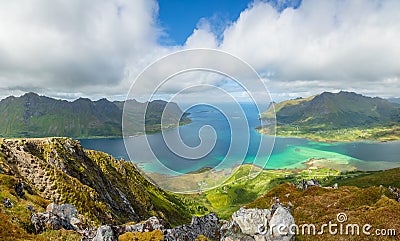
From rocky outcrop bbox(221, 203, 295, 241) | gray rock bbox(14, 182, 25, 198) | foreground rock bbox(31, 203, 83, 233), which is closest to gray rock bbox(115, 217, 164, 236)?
rocky outcrop bbox(221, 203, 295, 241)

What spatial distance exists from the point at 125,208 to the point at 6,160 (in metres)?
26.6

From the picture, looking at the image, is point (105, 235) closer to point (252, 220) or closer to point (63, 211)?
point (252, 220)

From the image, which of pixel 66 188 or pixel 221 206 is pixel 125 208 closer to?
pixel 66 188

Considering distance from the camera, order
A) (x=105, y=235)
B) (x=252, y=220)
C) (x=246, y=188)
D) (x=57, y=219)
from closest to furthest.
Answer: (x=105, y=235), (x=252, y=220), (x=57, y=219), (x=246, y=188)

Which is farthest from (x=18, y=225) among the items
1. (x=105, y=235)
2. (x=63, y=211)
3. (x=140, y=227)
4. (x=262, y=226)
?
(x=262, y=226)

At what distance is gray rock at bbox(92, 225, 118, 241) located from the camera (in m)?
13.5

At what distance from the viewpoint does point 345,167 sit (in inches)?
7470

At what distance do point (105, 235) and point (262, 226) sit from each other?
30.9 feet

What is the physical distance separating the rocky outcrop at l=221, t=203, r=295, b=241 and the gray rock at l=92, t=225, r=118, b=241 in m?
6.83

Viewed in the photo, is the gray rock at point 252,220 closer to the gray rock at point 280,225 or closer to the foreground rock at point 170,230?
the gray rock at point 280,225

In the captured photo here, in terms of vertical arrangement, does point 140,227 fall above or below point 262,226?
below

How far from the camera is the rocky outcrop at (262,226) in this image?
13391 mm

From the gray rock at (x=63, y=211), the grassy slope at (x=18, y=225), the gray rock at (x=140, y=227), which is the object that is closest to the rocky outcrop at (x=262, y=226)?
the gray rock at (x=140, y=227)

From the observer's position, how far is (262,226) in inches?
559
